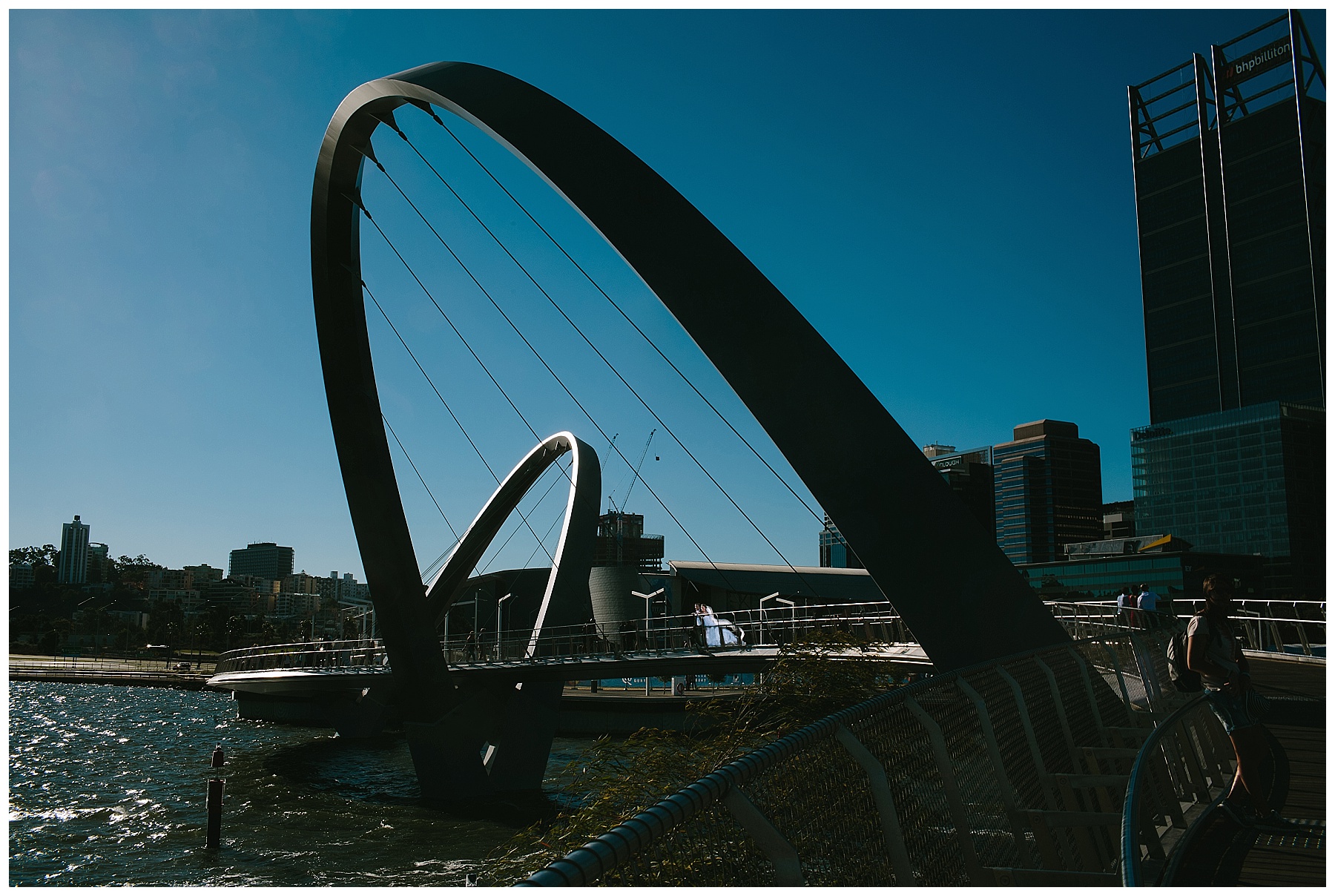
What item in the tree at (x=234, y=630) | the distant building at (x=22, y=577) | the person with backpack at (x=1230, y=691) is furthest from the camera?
the distant building at (x=22, y=577)

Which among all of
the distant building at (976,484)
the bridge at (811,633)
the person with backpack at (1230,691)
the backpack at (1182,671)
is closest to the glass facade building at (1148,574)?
the distant building at (976,484)

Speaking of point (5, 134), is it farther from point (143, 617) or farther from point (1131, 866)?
point (143, 617)

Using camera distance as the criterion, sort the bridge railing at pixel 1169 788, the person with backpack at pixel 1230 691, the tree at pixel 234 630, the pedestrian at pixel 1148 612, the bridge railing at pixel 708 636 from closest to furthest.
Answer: the bridge railing at pixel 1169 788 < the person with backpack at pixel 1230 691 < the pedestrian at pixel 1148 612 < the bridge railing at pixel 708 636 < the tree at pixel 234 630

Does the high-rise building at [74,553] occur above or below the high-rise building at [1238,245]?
below

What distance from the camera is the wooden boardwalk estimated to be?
15.8 ft

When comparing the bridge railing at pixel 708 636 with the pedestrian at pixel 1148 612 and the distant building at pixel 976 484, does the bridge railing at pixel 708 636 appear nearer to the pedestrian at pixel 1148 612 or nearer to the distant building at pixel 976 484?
the pedestrian at pixel 1148 612

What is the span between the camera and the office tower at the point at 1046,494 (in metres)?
185

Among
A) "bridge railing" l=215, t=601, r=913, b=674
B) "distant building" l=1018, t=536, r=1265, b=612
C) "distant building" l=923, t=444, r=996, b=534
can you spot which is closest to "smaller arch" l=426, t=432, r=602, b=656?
"bridge railing" l=215, t=601, r=913, b=674

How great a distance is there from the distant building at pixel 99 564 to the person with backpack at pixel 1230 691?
202m

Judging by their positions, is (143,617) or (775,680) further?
(143,617)

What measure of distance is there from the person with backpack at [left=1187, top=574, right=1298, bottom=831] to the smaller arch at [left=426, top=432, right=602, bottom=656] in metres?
22.2

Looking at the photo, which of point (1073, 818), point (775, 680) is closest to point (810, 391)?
point (775, 680)

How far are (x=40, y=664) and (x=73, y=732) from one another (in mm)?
60384

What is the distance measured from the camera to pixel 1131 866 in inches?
124
